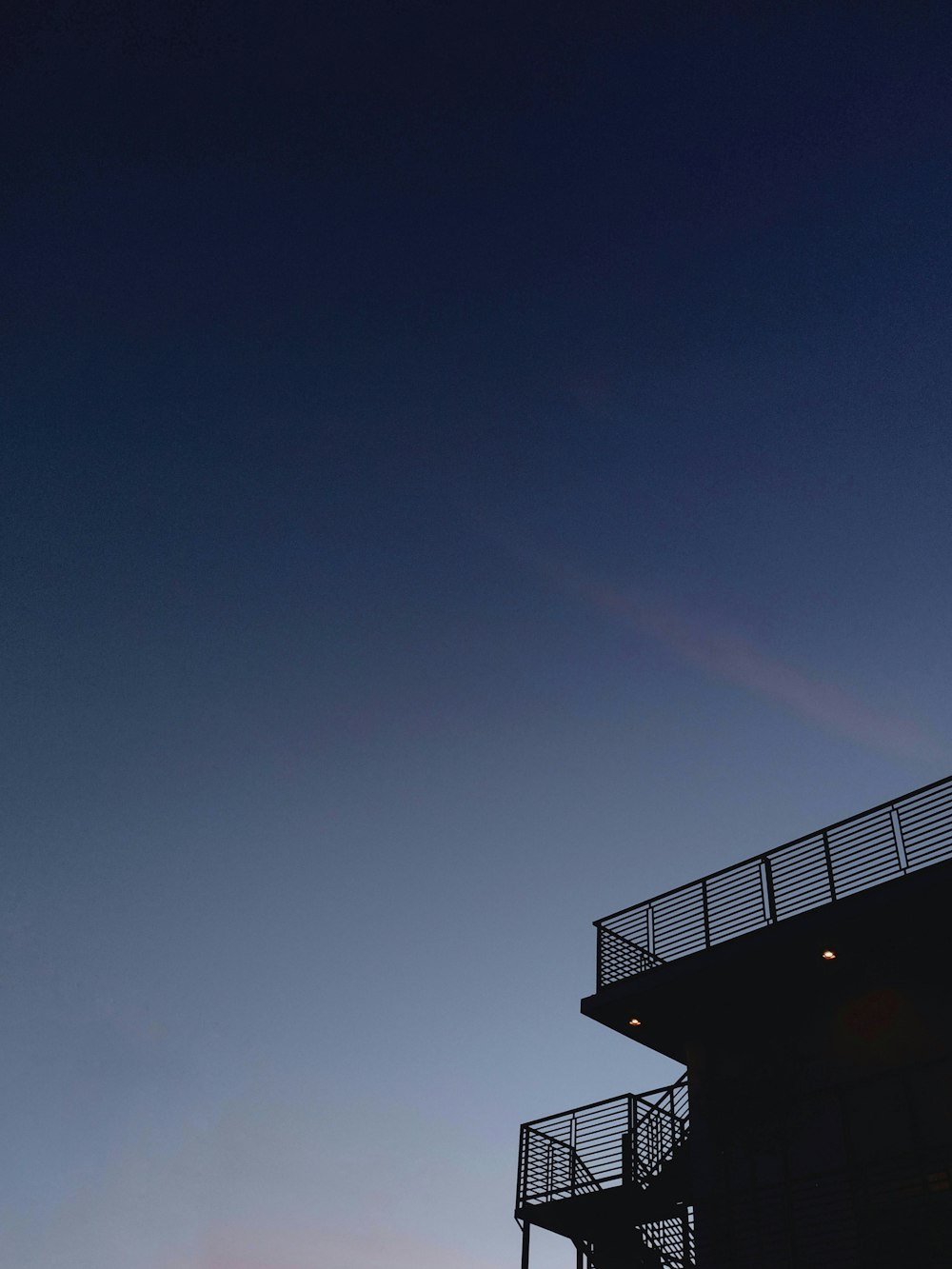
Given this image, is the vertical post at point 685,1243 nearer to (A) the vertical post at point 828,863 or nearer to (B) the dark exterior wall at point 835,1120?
(B) the dark exterior wall at point 835,1120

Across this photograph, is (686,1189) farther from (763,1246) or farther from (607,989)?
(607,989)

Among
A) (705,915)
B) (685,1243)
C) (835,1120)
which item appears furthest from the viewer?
(705,915)

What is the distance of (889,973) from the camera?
17.2 m

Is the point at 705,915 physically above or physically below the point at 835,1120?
above

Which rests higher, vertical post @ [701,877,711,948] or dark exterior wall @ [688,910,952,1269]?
vertical post @ [701,877,711,948]

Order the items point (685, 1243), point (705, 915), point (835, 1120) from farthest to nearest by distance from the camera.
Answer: point (705, 915)
point (685, 1243)
point (835, 1120)

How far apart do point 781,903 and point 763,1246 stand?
5363 mm

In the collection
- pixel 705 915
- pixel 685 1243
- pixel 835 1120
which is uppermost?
pixel 705 915

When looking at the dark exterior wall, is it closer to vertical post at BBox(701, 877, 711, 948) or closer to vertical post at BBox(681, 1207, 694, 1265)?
vertical post at BBox(681, 1207, 694, 1265)

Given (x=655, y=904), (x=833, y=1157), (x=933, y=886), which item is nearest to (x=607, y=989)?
(x=655, y=904)

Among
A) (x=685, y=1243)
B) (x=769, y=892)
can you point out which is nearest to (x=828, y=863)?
(x=769, y=892)

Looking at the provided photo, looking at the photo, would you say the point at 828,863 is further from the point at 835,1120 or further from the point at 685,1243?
the point at 685,1243

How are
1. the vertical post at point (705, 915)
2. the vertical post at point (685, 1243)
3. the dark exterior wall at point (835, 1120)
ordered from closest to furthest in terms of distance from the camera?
the dark exterior wall at point (835, 1120)
the vertical post at point (685, 1243)
the vertical post at point (705, 915)

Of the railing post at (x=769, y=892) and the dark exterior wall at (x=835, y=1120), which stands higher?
the railing post at (x=769, y=892)
